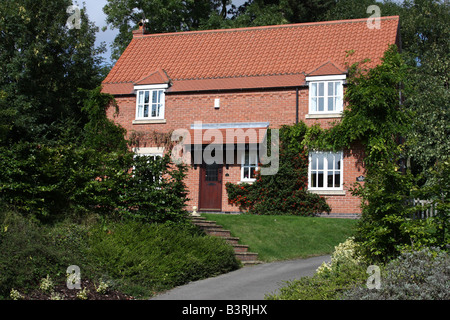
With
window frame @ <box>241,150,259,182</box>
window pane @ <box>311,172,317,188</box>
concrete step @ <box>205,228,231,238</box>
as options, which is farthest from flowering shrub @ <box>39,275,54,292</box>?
window pane @ <box>311,172,317,188</box>

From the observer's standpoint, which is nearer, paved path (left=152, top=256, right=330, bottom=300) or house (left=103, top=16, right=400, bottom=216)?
paved path (left=152, top=256, right=330, bottom=300)

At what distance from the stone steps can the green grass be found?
8.6 inches

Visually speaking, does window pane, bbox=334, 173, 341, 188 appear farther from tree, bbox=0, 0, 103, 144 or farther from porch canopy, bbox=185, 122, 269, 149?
tree, bbox=0, 0, 103, 144

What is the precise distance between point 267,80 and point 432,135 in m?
11.1

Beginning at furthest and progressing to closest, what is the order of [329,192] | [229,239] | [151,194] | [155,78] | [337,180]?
[155,78] → [337,180] → [329,192] → [229,239] → [151,194]

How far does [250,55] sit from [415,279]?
17.7m

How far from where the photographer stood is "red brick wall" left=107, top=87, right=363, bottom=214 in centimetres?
2098

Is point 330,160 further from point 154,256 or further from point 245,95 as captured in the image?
point 154,256

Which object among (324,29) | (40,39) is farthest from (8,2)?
(324,29)

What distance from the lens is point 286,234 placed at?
53.5 feet

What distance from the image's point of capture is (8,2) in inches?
1067

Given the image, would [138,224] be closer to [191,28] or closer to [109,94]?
[109,94]

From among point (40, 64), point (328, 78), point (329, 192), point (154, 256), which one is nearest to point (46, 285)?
point (154, 256)

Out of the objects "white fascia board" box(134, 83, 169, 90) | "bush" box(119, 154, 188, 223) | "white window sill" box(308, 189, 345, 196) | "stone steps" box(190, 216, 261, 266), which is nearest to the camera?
"bush" box(119, 154, 188, 223)
